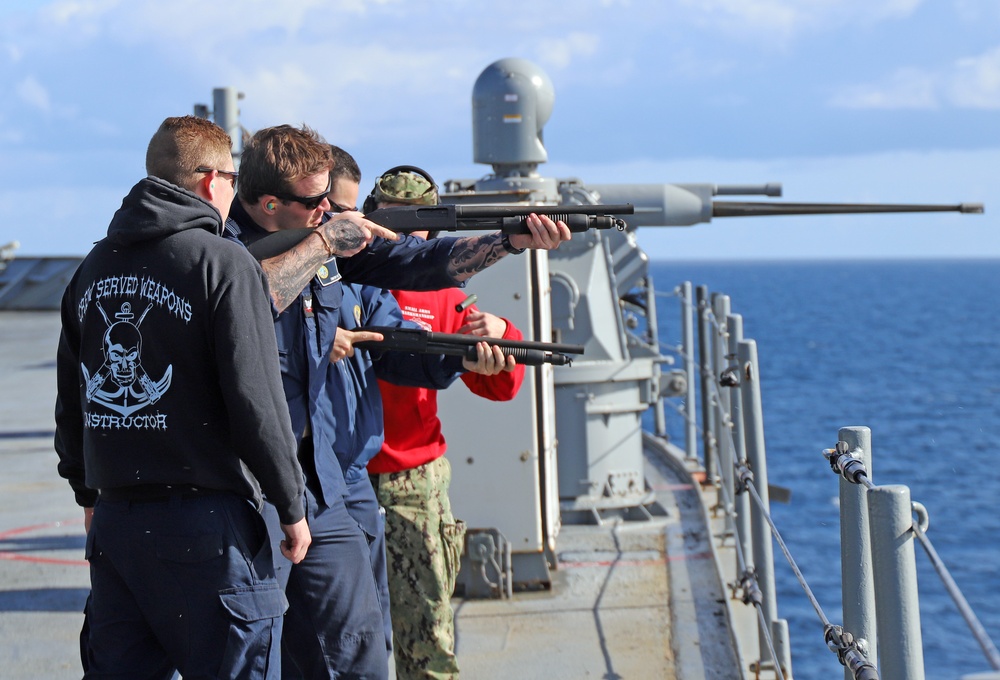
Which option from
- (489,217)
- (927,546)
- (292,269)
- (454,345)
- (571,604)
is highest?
(489,217)

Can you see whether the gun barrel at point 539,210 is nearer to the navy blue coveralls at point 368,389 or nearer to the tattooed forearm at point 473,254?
the tattooed forearm at point 473,254

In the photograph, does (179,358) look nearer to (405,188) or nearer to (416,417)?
(416,417)

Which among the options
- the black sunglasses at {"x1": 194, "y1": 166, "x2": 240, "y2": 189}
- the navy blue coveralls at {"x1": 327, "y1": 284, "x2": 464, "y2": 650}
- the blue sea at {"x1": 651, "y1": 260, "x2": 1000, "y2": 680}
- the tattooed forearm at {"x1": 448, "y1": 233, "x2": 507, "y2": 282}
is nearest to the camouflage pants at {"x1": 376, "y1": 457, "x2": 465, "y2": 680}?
the navy blue coveralls at {"x1": 327, "y1": 284, "x2": 464, "y2": 650}

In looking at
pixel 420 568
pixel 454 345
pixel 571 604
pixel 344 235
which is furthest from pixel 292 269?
pixel 571 604

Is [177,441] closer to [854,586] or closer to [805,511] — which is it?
[854,586]

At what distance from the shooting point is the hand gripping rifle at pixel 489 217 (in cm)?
335

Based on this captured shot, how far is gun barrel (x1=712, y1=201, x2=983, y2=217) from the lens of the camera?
29.6ft

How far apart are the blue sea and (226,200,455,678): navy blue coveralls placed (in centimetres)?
787

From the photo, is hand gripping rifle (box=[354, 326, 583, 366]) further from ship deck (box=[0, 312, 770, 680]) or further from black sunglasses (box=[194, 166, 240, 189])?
ship deck (box=[0, 312, 770, 680])

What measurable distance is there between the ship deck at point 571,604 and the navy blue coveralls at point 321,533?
5.77ft

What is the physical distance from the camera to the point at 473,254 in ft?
11.9

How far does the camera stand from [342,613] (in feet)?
10.4

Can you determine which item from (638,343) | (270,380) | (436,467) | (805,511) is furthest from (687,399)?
(805,511)

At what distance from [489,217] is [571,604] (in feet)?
9.49
